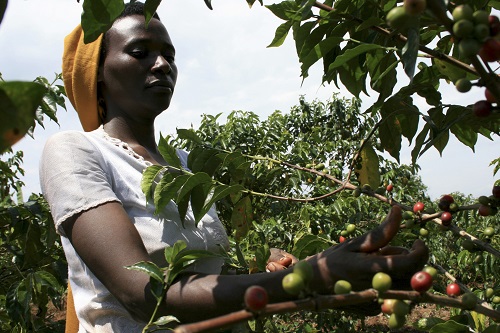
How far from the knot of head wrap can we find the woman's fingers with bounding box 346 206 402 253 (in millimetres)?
1505

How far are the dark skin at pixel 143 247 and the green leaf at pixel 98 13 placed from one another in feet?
1.75

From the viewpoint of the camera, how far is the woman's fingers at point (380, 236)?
0.95 meters

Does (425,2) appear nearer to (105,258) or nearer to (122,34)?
(105,258)

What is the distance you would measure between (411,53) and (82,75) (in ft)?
5.12

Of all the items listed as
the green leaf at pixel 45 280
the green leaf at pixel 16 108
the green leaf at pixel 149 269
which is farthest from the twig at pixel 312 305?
the green leaf at pixel 45 280

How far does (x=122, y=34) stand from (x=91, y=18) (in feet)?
2.93

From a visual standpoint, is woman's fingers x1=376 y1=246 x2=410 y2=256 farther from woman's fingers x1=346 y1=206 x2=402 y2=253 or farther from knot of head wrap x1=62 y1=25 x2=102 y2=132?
knot of head wrap x1=62 y1=25 x2=102 y2=132

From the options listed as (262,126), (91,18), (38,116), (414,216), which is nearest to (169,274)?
(91,18)

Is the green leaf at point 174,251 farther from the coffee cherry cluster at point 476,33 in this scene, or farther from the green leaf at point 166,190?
the coffee cherry cluster at point 476,33

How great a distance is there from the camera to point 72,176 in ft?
4.95

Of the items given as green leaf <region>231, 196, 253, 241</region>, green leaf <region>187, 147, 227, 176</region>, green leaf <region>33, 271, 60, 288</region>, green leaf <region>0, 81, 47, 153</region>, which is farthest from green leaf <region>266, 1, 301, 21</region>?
green leaf <region>33, 271, 60, 288</region>

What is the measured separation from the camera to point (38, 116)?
3.49 m

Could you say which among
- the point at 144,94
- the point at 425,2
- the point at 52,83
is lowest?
the point at 425,2

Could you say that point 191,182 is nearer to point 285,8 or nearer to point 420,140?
point 285,8
